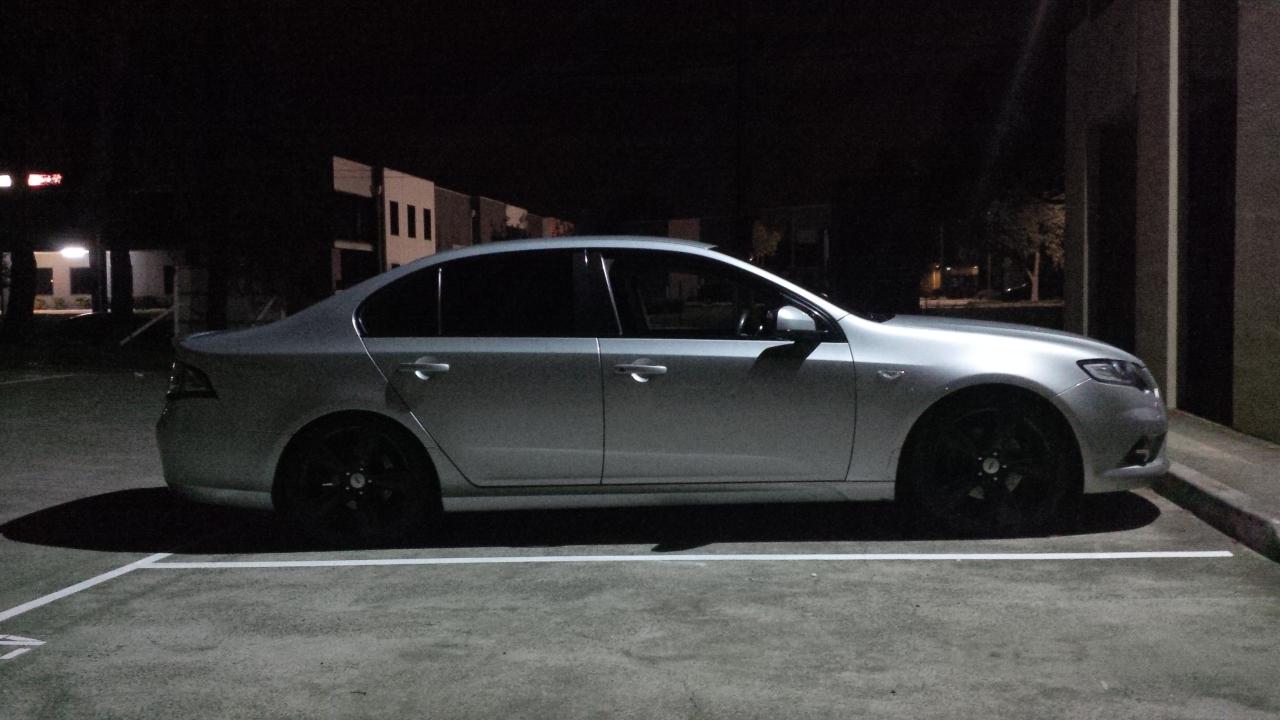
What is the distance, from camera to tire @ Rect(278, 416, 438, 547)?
6914 millimetres

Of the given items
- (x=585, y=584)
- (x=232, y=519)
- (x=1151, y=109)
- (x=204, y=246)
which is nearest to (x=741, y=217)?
(x=1151, y=109)

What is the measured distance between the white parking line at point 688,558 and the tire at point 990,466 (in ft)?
1.13

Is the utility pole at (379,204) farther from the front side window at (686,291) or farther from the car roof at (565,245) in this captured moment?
the front side window at (686,291)

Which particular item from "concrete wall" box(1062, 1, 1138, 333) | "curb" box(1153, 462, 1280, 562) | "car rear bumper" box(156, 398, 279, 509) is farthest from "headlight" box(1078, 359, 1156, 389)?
"concrete wall" box(1062, 1, 1138, 333)

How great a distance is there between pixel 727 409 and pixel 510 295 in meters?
1.33

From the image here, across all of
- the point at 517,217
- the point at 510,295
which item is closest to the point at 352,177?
the point at 517,217

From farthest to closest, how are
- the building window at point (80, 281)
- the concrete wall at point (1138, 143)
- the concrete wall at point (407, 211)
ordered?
the building window at point (80, 281), the concrete wall at point (407, 211), the concrete wall at point (1138, 143)

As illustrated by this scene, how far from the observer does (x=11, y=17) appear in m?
29.7

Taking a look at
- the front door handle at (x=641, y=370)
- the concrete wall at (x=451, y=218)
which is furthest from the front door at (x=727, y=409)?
the concrete wall at (x=451, y=218)

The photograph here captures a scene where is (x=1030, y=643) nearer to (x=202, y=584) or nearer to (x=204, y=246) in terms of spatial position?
(x=202, y=584)

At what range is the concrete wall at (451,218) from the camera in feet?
233

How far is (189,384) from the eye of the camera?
705cm

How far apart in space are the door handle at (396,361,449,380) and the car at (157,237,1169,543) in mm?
16

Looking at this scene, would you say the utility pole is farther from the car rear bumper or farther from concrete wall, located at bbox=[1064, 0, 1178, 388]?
the car rear bumper
